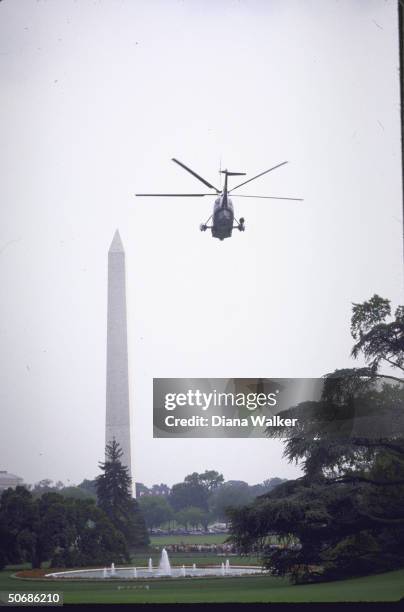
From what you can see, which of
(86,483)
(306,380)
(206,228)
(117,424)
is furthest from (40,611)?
(206,228)

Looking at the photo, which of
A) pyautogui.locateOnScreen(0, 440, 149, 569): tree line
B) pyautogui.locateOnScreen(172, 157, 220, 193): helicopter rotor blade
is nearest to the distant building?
pyautogui.locateOnScreen(0, 440, 149, 569): tree line

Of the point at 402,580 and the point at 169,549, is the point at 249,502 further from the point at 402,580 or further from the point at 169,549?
the point at 402,580

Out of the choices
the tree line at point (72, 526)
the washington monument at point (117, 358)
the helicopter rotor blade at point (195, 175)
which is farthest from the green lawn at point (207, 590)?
the helicopter rotor blade at point (195, 175)

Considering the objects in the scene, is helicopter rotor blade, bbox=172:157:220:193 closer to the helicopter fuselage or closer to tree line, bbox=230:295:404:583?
the helicopter fuselage

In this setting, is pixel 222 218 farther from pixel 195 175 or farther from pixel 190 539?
pixel 190 539

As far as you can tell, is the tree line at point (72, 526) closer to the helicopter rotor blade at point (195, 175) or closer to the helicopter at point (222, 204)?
the helicopter at point (222, 204)

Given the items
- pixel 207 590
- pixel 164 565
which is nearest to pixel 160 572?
pixel 164 565
